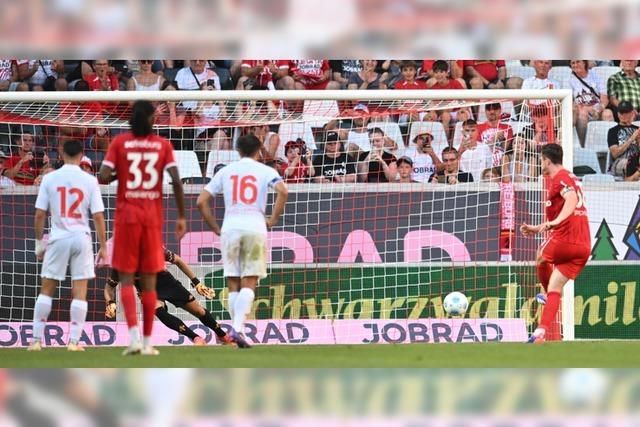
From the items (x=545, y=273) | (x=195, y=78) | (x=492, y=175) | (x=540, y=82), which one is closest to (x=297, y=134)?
(x=195, y=78)

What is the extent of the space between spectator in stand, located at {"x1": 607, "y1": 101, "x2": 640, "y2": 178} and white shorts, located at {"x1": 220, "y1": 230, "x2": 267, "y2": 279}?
8.74 metres

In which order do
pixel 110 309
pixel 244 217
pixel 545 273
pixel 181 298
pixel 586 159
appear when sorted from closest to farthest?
1. pixel 244 217
2. pixel 545 273
3. pixel 181 298
4. pixel 110 309
5. pixel 586 159

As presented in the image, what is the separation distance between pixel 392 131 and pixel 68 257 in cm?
683

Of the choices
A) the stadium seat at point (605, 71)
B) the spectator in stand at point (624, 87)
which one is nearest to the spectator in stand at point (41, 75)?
the stadium seat at point (605, 71)

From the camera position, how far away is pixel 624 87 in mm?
19109

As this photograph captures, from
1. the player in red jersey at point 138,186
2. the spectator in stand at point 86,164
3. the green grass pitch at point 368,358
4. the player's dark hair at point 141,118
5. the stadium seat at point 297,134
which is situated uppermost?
the stadium seat at point 297,134

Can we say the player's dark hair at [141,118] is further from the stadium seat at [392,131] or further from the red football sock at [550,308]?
the stadium seat at [392,131]

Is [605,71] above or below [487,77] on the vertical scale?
above

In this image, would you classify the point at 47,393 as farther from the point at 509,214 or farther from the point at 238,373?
the point at 509,214

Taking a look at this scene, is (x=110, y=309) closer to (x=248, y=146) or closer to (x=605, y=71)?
(x=248, y=146)

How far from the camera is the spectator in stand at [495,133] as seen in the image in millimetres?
17016

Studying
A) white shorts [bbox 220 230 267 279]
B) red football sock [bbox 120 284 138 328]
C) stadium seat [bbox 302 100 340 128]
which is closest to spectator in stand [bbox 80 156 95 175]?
stadium seat [bbox 302 100 340 128]

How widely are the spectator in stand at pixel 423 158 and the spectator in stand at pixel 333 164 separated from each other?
0.87 m

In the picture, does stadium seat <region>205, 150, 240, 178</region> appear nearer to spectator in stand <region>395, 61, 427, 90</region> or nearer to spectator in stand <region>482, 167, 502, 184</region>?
spectator in stand <region>395, 61, 427, 90</region>
